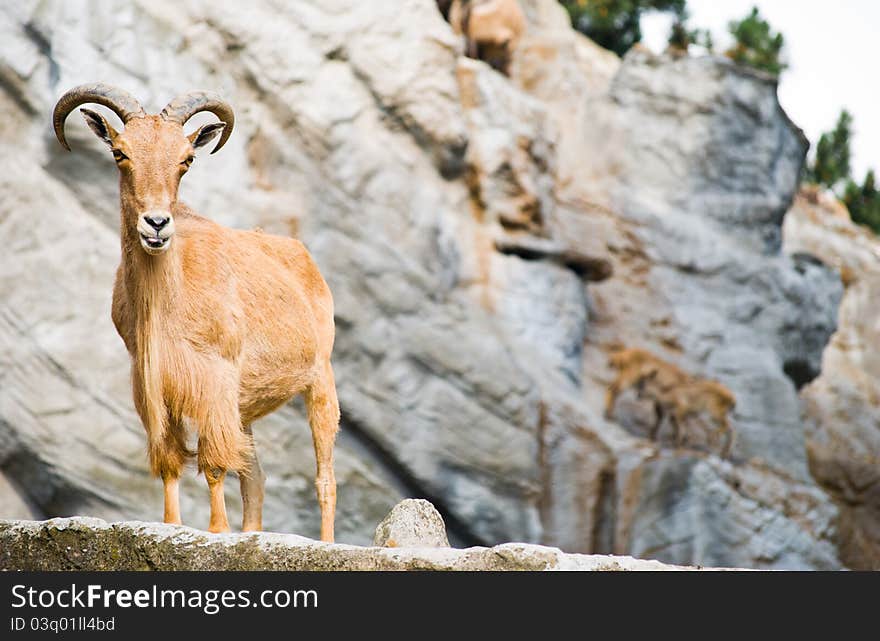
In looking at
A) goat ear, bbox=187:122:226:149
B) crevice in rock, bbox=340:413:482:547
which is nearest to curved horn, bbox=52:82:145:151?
goat ear, bbox=187:122:226:149

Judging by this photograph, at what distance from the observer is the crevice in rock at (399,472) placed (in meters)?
16.2

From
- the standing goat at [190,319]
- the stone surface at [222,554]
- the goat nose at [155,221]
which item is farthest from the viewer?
the standing goat at [190,319]

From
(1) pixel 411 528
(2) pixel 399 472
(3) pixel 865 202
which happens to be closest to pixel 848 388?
(3) pixel 865 202

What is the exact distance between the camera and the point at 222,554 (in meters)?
6.46

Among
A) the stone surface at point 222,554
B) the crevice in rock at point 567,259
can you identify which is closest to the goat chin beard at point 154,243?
the stone surface at point 222,554

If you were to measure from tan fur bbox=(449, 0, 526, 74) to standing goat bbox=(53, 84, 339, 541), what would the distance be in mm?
13275

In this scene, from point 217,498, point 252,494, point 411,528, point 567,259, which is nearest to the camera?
point 217,498

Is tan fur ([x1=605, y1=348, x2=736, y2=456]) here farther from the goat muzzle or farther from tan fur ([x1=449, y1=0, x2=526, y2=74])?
the goat muzzle

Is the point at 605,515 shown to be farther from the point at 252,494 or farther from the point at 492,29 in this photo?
the point at 252,494

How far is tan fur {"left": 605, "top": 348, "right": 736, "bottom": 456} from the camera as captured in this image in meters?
18.9

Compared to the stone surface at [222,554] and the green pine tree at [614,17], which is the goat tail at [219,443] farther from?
the green pine tree at [614,17]

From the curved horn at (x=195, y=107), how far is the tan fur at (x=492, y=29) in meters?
13.5

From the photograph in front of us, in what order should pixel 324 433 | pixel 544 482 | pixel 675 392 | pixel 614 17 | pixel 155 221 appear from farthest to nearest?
1. pixel 614 17
2. pixel 675 392
3. pixel 544 482
4. pixel 324 433
5. pixel 155 221

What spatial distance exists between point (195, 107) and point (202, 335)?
1.24 metres
